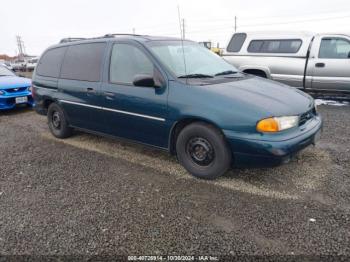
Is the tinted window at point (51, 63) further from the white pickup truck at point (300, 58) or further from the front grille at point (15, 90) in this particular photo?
the white pickup truck at point (300, 58)

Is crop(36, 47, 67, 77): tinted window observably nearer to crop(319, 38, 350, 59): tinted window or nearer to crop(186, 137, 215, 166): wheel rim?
crop(186, 137, 215, 166): wheel rim

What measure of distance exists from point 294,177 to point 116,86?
262cm

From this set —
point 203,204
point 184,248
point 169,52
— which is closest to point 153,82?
point 169,52

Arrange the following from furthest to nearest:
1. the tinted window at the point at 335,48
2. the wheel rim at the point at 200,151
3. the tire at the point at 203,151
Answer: the tinted window at the point at 335,48 < the wheel rim at the point at 200,151 < the tire at the point at 203,151

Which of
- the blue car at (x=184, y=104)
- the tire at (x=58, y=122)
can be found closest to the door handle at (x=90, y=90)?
the blue car at (x=184, y=104)

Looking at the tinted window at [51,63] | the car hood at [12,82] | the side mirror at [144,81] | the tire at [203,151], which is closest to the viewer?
the tire at [203,151]

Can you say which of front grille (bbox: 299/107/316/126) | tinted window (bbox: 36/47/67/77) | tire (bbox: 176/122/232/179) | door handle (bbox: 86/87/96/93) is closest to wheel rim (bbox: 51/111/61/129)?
tinted window (bbox: 36/47/67/77)

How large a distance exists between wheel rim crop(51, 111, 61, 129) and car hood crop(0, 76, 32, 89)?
9.56 feet

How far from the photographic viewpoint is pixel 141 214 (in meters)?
2.83

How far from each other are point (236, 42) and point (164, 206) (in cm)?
671

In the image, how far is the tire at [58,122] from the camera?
5.09 m

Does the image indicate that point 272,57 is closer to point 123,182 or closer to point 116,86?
point 116,86

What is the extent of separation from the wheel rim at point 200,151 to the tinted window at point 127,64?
1040 mm

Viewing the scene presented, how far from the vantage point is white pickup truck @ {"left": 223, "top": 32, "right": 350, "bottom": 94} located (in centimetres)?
726
